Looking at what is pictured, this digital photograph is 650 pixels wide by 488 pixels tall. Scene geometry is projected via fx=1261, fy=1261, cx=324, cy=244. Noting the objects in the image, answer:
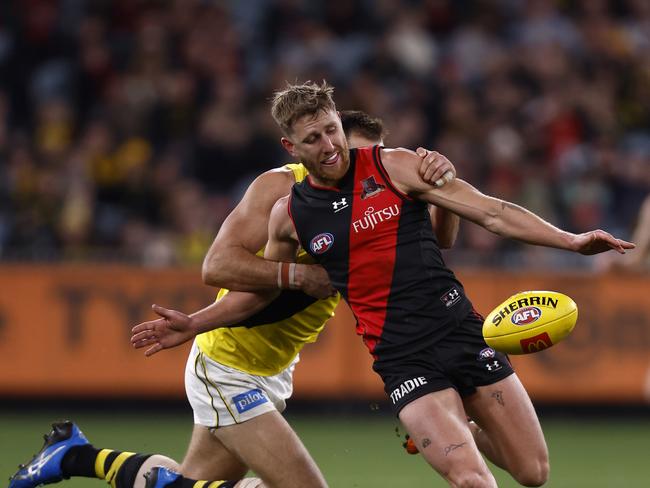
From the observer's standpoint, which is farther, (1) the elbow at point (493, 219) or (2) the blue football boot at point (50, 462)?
(2) the blue football boot at point (50, 462)

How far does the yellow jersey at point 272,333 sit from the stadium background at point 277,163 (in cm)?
279

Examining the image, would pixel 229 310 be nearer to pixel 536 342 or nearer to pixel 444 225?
pixel 444 225

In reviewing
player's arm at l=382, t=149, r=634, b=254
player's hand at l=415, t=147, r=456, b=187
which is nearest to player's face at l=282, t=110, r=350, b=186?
player's arm at l=382, t=149, r=634, b=254

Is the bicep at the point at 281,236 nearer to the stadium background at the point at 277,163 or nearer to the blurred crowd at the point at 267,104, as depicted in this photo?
the stadium background at the point at 277,163

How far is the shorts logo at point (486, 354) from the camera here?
6.11m

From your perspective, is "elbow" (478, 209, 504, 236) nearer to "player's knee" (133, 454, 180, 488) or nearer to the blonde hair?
the blonde hair

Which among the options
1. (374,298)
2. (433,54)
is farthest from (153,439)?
(433,54)

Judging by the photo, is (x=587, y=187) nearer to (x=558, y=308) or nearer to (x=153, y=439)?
(x=153, y=439)

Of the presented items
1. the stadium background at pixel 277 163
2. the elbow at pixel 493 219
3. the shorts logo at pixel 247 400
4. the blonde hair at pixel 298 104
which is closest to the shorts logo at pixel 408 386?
the elbow at pixel 493 219

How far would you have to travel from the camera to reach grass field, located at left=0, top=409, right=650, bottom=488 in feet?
29.5

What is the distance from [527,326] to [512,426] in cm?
50

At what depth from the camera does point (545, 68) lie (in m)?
14.3

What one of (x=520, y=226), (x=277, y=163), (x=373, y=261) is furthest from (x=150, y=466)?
(x=277, y=163)

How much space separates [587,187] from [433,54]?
9.05 feet
